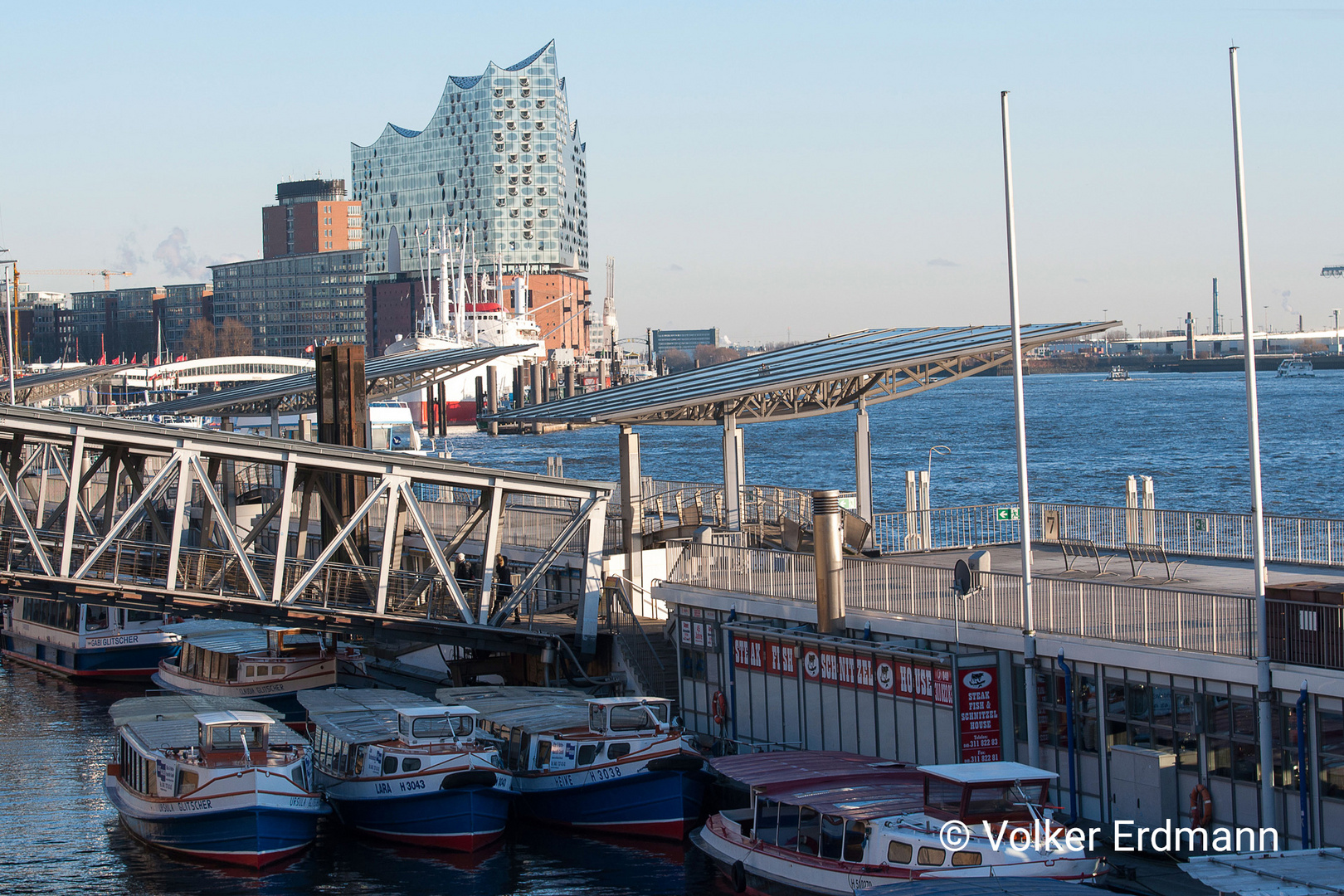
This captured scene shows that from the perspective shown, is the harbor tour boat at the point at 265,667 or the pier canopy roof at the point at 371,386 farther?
the pier canopy roof at the point at 371,386

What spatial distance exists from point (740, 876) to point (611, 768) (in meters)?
4.25

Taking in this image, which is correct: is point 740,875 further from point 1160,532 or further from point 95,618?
point 95,618

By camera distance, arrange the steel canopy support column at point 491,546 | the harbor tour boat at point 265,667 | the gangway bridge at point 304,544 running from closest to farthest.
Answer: the gangway bridge at point 304,544 < the steel canopy support column at point 491,546 < the harbor tour boat at point 265,667

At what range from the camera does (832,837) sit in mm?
20031

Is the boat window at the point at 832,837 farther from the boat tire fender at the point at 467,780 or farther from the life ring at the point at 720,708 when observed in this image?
the life ring at the point at 720,708

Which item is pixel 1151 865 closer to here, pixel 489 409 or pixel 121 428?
pixel 121 428

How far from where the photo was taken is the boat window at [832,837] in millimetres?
19891

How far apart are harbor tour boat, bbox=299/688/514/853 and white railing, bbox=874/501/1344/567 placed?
10.5 meters

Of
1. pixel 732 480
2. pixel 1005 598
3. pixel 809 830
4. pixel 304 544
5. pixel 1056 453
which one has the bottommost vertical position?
pixel 809 830

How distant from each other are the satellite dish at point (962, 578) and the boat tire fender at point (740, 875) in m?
5.35

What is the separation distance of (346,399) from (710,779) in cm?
2065

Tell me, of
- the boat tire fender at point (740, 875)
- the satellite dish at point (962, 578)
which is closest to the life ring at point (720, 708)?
the satellite dish at point (962, 578)

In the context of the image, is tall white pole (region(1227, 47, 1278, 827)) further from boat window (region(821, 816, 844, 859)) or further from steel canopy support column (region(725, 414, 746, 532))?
steel canopy support column (region(725, 414, 746, 532))

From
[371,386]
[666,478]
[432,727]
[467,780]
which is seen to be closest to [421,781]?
[467,780]
